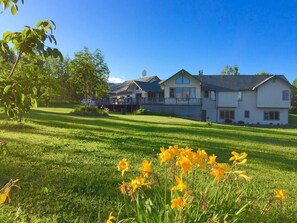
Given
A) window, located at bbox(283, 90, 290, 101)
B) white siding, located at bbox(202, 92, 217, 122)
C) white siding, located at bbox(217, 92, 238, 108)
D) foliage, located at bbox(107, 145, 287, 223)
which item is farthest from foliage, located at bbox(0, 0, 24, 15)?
window, located at bbox(283, 90, 290, 101)

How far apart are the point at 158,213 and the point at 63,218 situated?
161 cm

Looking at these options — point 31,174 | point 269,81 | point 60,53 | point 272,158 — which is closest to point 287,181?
point 272,158

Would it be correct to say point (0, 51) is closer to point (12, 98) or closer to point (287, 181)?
point (12, 98)

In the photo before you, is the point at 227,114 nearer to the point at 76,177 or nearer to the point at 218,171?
the point at 76,177

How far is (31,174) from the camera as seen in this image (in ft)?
17.2

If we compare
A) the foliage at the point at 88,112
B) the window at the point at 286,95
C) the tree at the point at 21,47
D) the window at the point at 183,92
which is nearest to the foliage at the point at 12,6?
the tree at the point at 21,47

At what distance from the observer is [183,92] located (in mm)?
39156

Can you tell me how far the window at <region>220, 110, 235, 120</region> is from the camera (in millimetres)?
39625

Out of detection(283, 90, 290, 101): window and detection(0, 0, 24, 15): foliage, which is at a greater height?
detection(283, 90, 290, 101): window

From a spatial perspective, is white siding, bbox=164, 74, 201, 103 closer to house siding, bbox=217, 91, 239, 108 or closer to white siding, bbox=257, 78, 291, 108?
house siding, bbox=217, 91, 239, 108

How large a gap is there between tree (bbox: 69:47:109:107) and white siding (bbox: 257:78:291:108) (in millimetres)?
20435

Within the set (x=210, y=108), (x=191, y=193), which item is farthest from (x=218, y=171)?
(x=210, y=108)

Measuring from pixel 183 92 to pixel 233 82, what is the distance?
7.50 meters

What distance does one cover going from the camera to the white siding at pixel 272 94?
1529 inches
